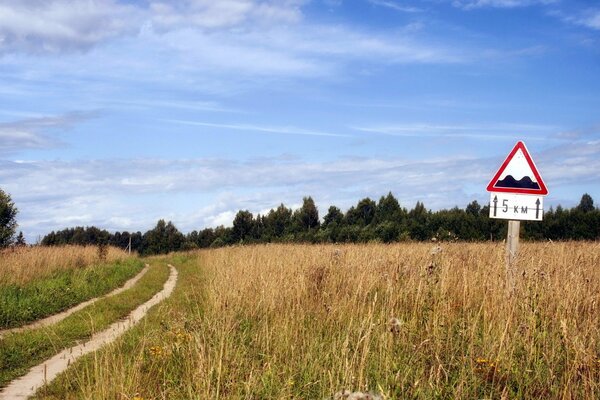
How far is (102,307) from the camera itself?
46.2 feet

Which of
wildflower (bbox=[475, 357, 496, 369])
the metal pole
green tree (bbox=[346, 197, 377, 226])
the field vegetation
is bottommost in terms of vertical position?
the field vegetation

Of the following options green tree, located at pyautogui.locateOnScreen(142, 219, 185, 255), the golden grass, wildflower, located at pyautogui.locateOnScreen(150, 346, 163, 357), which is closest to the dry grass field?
wildflower, located at pyautogui.locateOnScreen(150, 346, 163, 357)

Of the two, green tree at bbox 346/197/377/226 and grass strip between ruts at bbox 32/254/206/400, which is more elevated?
green tree at bbox 346/197/377/226

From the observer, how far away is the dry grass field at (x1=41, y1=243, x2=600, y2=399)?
535 centimetres

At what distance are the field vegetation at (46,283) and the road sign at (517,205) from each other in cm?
984

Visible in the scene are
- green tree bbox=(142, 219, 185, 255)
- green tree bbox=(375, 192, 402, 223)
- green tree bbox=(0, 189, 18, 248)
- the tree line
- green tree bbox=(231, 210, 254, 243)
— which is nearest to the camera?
green tree bbox=(0, 189, 18, 248)

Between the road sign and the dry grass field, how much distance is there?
79cm

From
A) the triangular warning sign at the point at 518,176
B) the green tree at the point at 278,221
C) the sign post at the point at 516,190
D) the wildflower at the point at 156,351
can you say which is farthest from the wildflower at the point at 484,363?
the green tree at the point at 278,221

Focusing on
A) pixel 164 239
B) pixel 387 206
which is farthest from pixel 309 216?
pixel 164 239

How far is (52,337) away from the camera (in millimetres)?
10180

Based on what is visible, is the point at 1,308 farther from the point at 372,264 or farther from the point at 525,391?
the point at 525,391

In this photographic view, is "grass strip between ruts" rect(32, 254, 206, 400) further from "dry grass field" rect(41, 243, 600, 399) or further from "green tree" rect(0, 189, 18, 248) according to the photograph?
"green tree" rect(0, 189, 18, 248)

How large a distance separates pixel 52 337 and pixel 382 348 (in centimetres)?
668

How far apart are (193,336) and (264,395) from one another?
6.10 feet
